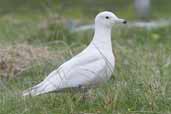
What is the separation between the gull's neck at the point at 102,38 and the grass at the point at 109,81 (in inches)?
14.8

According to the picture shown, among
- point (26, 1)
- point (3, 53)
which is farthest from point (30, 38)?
point (26, 1)

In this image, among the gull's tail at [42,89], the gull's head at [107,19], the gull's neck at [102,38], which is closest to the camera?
the gull's tail at [42,89]

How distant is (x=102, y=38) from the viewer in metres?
7.66

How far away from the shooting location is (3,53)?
9.41m

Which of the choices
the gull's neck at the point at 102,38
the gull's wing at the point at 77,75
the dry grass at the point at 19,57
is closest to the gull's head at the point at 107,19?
the gull's neck at the point at 102,38

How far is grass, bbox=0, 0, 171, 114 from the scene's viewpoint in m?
7.05

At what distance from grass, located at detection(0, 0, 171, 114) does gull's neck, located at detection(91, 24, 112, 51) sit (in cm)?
38

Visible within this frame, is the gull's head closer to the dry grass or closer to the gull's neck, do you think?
the gull's neck

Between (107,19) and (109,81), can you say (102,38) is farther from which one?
(109,81)

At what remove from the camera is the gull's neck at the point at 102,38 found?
297 inches

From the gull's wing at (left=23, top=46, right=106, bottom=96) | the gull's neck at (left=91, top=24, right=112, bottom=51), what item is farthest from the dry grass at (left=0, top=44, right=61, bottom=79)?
the gull's wing at (left=23, top=46, right=106, bottom=96)

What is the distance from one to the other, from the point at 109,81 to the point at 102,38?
0.46 meters

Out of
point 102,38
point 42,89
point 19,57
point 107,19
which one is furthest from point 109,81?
point 19,57

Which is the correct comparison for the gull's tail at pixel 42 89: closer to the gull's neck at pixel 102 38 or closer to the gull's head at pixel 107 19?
the gull's neck at pixel 102 38
